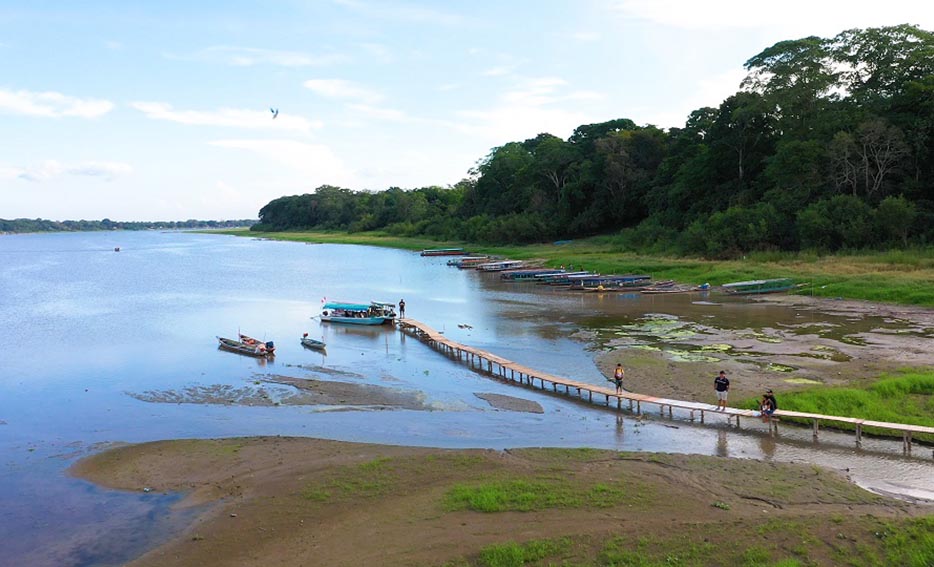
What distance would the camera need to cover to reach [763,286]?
5225 cm

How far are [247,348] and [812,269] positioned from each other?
45123 millimetres

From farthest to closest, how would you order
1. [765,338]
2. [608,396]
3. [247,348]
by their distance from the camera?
[247,348]
[765,338]
[608,396]

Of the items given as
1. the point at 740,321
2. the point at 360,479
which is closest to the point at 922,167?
the point at 740,321

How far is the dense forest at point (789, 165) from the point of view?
57500 mm

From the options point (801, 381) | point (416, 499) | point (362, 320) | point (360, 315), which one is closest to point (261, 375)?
point (362, 320)

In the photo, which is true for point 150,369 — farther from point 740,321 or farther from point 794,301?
point 794,301

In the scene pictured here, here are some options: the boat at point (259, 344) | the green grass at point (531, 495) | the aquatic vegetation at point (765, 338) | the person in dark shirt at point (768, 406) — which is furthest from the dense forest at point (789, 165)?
the green grass at point (531, 495)

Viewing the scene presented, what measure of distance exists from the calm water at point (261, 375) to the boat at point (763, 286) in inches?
210

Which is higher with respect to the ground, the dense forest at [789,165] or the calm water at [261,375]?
the dense forest at [789,165]

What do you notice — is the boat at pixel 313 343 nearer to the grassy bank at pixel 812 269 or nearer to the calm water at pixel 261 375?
the calm water at pixel 261 375

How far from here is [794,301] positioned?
4753 centimetres

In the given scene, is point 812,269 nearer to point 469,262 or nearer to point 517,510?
point 469,262

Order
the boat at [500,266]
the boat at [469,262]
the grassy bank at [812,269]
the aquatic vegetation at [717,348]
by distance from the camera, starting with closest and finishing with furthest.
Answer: the aquatic vegetation at [717,348]
the grassy bank at [812,269]
the boat at [500,266]
the boat at [469,262]

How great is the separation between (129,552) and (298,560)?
13.6ft
